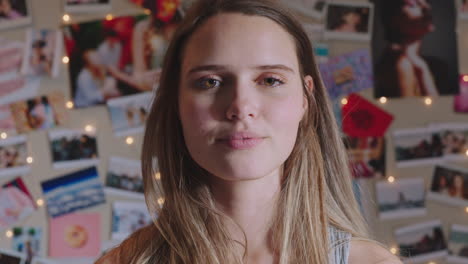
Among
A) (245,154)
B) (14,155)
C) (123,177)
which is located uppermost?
(245,154)

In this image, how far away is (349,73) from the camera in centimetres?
238

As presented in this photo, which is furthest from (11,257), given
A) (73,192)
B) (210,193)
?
(210,193)

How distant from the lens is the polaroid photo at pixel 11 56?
2287 mm

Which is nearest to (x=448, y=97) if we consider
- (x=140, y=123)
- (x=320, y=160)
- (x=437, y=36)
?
(x=437, y=36)

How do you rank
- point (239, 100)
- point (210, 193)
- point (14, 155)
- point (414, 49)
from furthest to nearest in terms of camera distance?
point (414, 49), point (14, 155), point (210, 193), point (239, 100)

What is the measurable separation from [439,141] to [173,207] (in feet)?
5.37

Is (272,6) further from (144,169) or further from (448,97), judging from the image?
(448,97)

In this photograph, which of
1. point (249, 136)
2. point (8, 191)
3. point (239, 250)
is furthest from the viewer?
point (8, 191)

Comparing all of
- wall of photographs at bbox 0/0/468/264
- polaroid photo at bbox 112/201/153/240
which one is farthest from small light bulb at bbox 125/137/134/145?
polaroid photo at bbox 112/201/153/240

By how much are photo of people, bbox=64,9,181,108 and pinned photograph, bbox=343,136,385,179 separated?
846 mm

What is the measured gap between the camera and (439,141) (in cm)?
239

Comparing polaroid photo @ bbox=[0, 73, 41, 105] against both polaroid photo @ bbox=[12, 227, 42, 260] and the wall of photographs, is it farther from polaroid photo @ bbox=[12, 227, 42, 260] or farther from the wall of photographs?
polaroid photo @ bbox=[12, 227, 42, 260]

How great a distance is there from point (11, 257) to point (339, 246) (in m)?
1.67

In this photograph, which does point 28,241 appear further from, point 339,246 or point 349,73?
point 339,246
